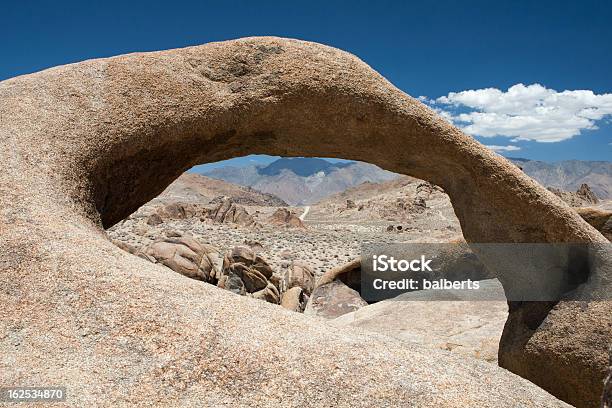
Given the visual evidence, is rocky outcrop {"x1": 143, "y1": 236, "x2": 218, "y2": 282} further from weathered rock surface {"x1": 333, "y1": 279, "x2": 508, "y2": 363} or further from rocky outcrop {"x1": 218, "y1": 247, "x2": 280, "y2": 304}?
weathered rock surface {"x1": 333, "y1": 279, "x2": 508, "y2": 363}

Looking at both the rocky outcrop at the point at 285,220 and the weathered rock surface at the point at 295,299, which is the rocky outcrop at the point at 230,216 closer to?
the rocky outcrop at the point at 285,220

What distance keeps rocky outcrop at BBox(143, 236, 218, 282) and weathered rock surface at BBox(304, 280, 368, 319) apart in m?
2.29

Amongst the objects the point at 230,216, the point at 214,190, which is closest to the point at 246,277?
the point at 230,216

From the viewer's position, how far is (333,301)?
33.8 ft

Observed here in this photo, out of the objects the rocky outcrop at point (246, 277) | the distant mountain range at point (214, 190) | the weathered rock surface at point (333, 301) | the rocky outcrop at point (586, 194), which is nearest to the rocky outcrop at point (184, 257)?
the rocky outcrop at point (246, 277)

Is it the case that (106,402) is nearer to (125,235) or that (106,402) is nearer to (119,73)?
(119,73)

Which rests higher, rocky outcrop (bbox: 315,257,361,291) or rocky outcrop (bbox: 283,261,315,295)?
rocky outcrop (bbox: 315,257,361,291)

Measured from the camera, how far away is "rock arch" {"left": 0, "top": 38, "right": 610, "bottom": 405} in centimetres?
256

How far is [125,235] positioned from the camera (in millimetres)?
18609

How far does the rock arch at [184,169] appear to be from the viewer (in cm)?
256

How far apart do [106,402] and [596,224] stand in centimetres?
859

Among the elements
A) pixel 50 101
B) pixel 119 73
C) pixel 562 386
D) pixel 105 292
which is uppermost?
pixel 119 73

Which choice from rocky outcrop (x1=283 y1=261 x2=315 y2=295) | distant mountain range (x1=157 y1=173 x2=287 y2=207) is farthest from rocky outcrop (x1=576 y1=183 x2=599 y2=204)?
distant mountain range (x1=157 y1=173 x2=287 y2=207)

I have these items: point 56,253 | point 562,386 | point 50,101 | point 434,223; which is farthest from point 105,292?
point 434,223
